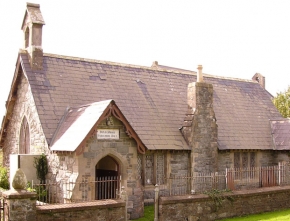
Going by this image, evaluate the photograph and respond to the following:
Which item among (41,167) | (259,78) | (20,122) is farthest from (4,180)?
(259,78)

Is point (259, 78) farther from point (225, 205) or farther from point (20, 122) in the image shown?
point (20, 122)

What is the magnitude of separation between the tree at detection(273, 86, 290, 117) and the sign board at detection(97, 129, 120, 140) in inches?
889

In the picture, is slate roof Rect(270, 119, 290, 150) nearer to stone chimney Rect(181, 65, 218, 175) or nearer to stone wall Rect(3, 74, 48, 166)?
stone chimney Rect(181, 65, 218, 175)

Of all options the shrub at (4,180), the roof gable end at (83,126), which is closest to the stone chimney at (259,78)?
the roof gable end at (83,126)

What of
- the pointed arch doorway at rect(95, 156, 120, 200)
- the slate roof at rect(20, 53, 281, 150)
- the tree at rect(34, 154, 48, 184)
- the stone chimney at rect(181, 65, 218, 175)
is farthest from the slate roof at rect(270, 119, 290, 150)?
the tree at rect(34, 154, 48, 184)

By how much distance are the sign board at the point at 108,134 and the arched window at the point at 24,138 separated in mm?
5542

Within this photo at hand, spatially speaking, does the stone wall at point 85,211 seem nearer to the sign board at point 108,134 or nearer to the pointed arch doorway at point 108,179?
the pointed arch doorway at point 108,179

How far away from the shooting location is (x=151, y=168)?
2033 cm

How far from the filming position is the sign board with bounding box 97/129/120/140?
1688 centimetres

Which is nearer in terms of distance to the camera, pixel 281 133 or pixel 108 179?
pixel 108 179

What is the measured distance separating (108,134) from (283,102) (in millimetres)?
23305

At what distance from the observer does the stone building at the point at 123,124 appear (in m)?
17.2

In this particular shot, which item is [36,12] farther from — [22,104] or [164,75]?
[164,75]

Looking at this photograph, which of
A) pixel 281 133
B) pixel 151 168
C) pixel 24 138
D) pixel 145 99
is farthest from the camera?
pixel 281 133
